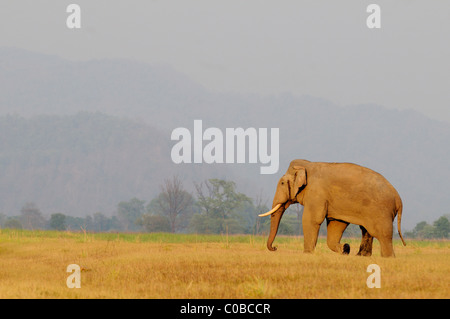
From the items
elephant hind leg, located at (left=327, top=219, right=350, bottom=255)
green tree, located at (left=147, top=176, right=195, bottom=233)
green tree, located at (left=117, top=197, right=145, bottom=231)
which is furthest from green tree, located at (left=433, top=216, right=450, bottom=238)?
green tree, located at (left=117, top=197, right=145, bottom=231)

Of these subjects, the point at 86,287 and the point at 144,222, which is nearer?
the point at 86,287

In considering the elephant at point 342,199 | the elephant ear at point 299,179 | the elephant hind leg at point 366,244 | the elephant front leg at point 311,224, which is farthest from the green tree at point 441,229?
the elephant ear at point 299,179

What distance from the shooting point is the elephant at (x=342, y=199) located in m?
15.8

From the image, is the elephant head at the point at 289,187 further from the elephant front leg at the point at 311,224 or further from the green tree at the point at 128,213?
the green tree at the point at 128,213

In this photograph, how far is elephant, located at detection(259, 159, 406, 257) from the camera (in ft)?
52.0

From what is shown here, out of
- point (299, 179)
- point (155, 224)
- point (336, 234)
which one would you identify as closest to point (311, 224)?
point (336, 234)

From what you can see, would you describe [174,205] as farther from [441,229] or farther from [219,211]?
[441,229]

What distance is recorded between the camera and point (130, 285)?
37.8 ft

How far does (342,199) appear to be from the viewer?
53.2ft

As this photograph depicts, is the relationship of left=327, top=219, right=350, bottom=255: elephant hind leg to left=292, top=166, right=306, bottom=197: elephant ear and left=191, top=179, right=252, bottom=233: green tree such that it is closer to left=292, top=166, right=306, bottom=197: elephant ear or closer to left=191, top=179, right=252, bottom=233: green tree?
left=292, top=166, right=306, bottom=197: elephant ear
